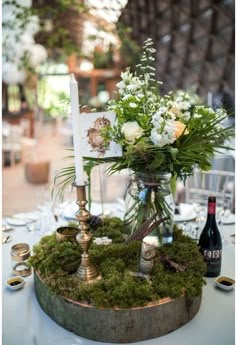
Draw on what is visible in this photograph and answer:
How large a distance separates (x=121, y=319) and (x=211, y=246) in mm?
484

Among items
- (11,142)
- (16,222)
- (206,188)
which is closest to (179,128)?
(16,222)

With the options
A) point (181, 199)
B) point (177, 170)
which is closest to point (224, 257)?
A: point (177, 170)

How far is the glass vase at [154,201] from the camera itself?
3.63 feet

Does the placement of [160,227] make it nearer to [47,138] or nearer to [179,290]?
[179,290]

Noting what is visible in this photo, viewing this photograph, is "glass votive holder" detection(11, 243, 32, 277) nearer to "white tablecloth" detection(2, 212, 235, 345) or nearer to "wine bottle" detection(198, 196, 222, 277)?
"white tablecloth" detection(2, 212, 235, 345)

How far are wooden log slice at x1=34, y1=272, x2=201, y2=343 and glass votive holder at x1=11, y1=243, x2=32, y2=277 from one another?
301 mm

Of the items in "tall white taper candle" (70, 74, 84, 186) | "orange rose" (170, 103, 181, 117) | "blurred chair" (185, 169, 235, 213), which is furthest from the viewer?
"blurred chair" (185, 169, 235, 213)

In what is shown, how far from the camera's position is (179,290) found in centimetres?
89

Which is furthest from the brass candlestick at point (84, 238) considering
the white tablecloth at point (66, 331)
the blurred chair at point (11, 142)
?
the blurred chair at point (11, 142)

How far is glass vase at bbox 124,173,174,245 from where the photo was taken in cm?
111

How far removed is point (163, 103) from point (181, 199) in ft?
7.87

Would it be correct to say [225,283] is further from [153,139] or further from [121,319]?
[153,139]

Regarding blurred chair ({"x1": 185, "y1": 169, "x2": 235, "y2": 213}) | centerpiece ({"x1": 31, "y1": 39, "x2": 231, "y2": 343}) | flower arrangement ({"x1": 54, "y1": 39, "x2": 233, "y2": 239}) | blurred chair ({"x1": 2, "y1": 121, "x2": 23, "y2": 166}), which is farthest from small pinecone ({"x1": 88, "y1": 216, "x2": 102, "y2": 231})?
blurred chair ({"x1": 2, "y1": 121, "x2": 23, "y2": 166})

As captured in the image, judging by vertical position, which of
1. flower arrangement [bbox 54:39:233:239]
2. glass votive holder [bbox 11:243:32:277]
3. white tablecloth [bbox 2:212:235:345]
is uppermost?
flower arrangement [bbox 54:39:233:239]
